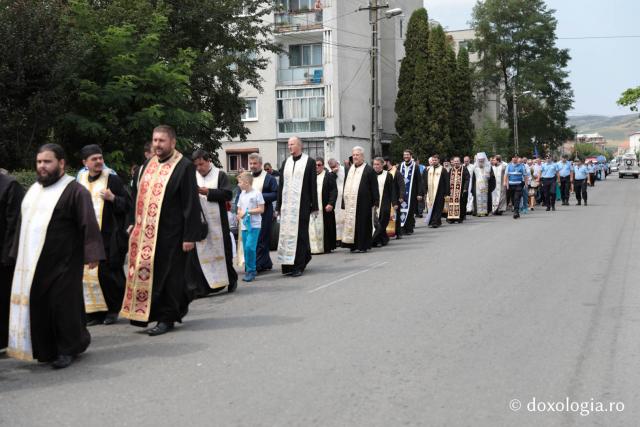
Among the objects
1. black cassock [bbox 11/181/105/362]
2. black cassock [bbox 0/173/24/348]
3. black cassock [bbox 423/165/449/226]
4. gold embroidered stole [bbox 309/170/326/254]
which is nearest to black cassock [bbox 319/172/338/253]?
gold embroidered stole [bbox 309/170/326/254]

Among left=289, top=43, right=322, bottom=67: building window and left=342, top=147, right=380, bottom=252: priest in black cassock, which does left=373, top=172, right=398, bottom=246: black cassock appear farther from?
left=289, top=43, right=322, bottom=67: building window

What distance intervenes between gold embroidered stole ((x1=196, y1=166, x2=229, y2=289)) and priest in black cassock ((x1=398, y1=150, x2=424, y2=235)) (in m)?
9.25

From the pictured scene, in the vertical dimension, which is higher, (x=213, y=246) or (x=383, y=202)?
(x=383, y=202)

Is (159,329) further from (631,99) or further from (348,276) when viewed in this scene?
(631,99)

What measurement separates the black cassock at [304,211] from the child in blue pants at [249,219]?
0.68 meters

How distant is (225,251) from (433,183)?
494 inches

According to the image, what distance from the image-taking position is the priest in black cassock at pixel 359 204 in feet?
51.7

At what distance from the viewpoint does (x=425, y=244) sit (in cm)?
1648

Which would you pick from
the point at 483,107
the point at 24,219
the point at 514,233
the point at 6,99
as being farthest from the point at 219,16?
the point at 483,107

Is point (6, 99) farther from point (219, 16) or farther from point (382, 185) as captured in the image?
point (219, 16)

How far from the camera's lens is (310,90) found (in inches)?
1689

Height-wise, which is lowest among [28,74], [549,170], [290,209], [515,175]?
[290,209]

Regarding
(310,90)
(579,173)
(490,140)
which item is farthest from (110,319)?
(490,140)

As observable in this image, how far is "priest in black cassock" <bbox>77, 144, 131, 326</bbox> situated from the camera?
8.73 metres
